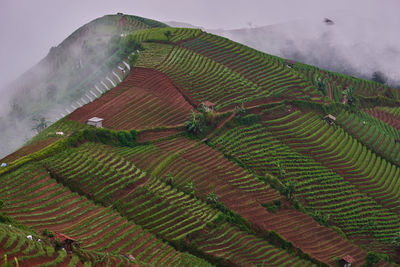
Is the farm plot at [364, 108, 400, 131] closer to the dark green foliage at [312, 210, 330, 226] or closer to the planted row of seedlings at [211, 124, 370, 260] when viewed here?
the planted row of seedlings at [211, 124, 370, 260]

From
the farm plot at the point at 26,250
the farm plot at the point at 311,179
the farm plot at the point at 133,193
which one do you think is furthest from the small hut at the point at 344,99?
the farm plot at the point at 26,250

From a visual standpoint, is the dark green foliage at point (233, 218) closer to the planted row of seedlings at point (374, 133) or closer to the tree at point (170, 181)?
the tree at point (170, 181)

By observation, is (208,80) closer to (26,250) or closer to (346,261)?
(346,261)

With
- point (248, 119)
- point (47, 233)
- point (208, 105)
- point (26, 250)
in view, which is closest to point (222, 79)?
point (208, 105)

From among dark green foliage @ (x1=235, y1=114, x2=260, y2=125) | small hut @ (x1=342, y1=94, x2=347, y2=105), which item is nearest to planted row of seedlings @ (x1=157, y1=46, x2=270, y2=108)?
dark green foliage @ (x1=235, y1=114, x2=260, y2=125)

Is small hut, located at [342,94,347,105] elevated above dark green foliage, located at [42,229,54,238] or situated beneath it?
elevated above

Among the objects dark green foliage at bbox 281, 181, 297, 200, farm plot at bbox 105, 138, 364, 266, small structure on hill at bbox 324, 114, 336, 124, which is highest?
small structure on hill at bbox 324, 114, 336, 124

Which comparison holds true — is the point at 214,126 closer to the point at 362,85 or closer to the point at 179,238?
the point at 179,238
